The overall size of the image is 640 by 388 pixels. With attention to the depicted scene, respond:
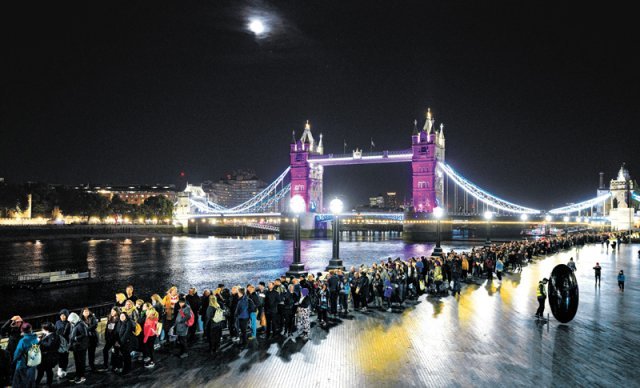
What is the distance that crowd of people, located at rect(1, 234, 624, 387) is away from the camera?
10.0 meters

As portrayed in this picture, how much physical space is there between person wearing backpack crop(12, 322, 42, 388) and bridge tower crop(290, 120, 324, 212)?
392 feet

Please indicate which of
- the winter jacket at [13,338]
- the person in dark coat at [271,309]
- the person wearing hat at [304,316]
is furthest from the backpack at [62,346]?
the person wearing hat at [304,316]

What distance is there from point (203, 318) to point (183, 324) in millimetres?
1585

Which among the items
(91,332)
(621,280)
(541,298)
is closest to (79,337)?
(91,332)

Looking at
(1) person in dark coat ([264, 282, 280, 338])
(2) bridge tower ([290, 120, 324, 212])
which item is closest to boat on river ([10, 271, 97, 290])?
(1) person in dark coat ([264, 282, 280, 338])

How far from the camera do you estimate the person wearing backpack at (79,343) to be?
10297 millimetres

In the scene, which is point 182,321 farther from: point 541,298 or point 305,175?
point 305,175

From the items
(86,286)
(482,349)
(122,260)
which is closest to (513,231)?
(122,260)

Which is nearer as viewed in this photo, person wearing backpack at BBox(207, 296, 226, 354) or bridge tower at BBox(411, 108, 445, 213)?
person wearing backpack at BBox(207, 296, 226, 354)

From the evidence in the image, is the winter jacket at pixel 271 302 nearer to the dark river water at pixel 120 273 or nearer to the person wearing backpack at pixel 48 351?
the person wearing backpack at pixel 48 351

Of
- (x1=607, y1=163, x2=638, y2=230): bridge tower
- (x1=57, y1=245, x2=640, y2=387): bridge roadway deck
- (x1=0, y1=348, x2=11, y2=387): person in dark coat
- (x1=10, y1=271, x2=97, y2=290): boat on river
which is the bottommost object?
(x1=10, y1=271, x2=97, y2=290): boat on river

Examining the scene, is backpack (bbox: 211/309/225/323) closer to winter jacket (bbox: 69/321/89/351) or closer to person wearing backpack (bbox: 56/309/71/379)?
winter jacket (bbox: 69/321/89/351)

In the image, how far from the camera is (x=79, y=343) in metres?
10.4

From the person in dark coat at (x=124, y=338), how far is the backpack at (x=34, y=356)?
5.73 ft
